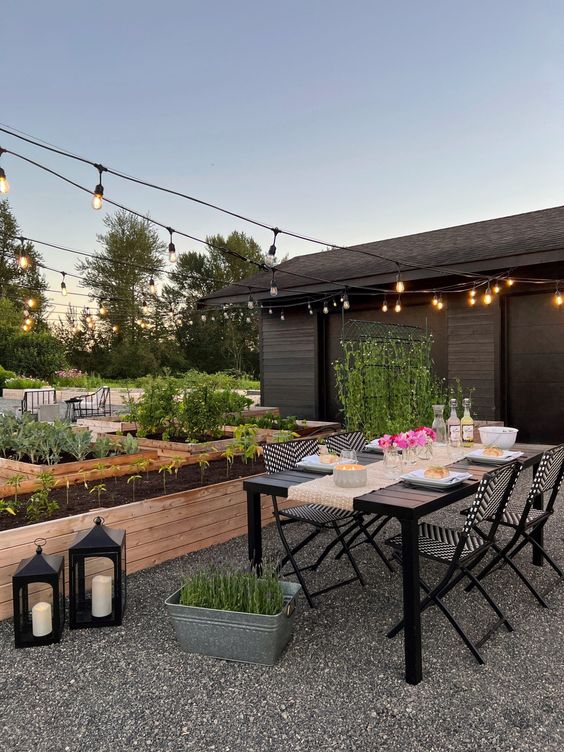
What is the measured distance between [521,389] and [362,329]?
271cm

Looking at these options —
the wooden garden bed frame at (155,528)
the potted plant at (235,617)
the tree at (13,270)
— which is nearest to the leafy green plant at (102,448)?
the wooden garden bed frame at (155,528)

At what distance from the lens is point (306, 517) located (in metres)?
3.16

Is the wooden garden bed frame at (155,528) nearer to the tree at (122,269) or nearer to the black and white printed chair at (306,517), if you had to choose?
the black and white printed chair at (306,517)

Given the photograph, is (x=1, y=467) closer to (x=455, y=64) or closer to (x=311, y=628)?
(x=311, y=628)

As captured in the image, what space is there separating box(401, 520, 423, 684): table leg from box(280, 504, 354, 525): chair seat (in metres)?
0.88

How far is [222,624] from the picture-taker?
2312 mm

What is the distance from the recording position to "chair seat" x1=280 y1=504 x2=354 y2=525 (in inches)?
122

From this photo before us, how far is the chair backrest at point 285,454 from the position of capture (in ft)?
11.4

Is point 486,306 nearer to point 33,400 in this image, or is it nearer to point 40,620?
point 40,620

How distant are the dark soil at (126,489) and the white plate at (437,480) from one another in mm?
2011

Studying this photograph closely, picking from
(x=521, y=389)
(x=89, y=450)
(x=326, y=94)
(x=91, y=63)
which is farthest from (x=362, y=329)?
(x=91, y=63)

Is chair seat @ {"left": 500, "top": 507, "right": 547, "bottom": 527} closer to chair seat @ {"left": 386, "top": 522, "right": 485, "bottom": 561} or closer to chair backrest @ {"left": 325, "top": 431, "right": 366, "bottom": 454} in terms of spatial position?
chair seat @ {"left": 386, "top": 522, "right": 485, "bottom": 561}

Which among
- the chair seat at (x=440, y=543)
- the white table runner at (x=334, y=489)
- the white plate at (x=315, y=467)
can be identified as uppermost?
the white plate at (x=315, y=467)

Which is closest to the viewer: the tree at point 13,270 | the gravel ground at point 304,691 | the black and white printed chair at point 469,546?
the gravel ground at point 304,691
